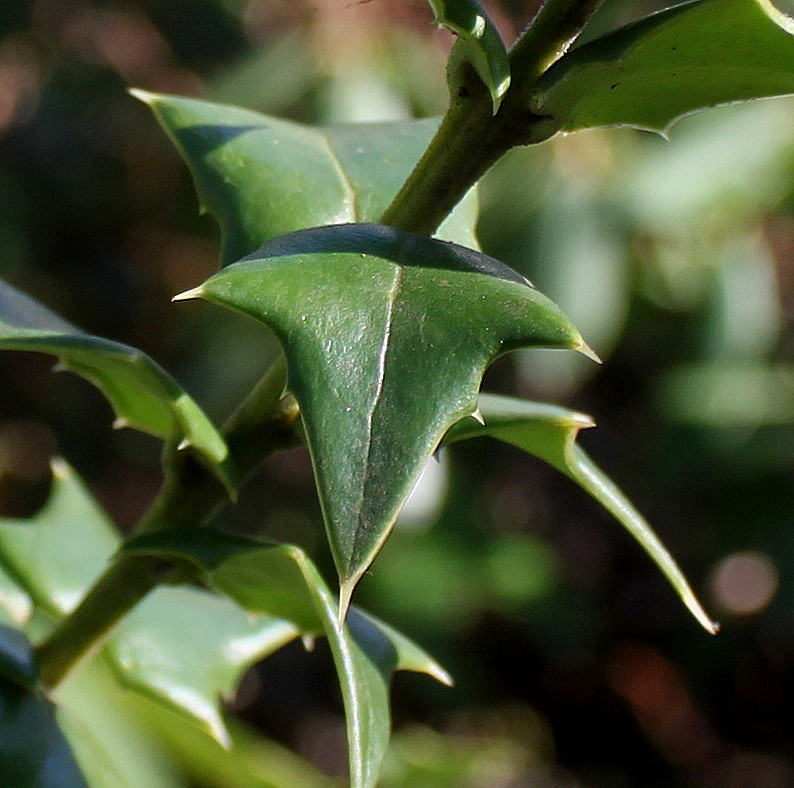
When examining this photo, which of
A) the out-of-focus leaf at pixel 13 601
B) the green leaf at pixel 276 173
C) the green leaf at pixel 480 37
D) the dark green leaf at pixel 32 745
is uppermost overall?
the green leaf at pixel 480 37

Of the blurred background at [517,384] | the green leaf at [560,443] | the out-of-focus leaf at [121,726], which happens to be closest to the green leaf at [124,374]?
the green leaf at [560,443]

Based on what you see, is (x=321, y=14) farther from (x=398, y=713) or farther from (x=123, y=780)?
(x=123, y=780)

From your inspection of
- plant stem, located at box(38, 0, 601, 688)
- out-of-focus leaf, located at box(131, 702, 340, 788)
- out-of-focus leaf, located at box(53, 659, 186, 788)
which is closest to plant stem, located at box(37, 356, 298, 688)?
plant stem, located at box(38, 0, 601, 688)

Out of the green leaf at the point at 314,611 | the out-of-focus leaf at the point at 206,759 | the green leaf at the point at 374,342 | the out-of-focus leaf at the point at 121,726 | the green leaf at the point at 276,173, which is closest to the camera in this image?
the green leaf at the point at 374,342

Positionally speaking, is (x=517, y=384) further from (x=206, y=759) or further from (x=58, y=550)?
(x=58, y=550)

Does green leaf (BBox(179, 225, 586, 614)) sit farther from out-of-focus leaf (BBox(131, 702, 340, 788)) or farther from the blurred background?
the blurred background

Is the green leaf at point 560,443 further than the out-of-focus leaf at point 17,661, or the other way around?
the out-of-focus leaf at point 17,661

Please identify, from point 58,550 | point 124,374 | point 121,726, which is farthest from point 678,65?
point 121,726

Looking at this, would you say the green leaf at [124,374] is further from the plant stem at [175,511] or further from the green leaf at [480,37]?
the green leaf at [480,37]
